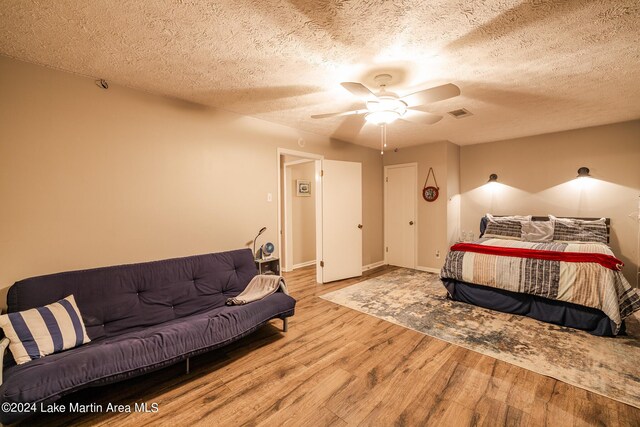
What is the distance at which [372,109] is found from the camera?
236 centimetres

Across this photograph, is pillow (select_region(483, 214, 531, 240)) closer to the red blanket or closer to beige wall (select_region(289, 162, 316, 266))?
the red blanket

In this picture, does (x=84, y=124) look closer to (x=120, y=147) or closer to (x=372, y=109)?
(x=120, y=147)

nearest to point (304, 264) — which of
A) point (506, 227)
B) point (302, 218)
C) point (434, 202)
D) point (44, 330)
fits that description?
point (302, 218)

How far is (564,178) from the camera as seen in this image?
4.31 metres

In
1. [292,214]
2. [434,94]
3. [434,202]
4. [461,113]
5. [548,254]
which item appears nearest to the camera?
[434,94]

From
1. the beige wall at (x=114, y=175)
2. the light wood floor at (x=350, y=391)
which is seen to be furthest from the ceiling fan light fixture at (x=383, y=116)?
the light wood floor at (x=350, y=391)

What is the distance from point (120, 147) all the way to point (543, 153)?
6021 millimetres

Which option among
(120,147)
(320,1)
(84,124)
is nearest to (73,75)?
(84,124)

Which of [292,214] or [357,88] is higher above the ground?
[357,88]

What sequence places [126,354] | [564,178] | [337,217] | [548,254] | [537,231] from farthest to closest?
[337,217] → [564,178] → [537,231] → [548,254] → [126,354]

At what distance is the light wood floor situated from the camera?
1.64m

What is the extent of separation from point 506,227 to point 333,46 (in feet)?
13.4

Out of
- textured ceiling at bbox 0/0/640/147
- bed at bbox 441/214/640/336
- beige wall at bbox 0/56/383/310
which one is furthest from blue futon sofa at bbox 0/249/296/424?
bed at bbox 441/214/640/336

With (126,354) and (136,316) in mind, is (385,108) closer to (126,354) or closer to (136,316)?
(126,354)
